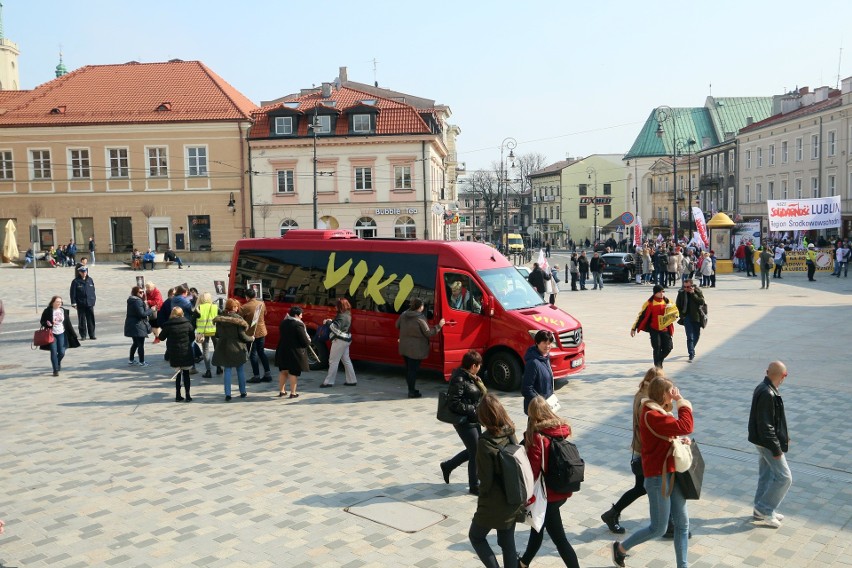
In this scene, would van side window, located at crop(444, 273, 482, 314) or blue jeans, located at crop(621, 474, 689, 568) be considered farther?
van side window, located at crop(444, 273, 482, 314)

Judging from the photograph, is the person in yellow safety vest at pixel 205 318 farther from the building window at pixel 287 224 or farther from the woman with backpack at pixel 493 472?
the building window at pixel 287 224

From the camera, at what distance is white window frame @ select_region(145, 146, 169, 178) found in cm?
5253

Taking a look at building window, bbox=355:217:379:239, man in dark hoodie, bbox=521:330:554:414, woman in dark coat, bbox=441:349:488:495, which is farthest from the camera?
building window, bbox=355:217:379:239

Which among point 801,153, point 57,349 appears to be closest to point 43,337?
point 57,349

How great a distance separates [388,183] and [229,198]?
10.6 m

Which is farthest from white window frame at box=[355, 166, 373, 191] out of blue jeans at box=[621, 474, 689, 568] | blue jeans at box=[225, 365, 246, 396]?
blue jeans at box=[621, 474, 689, 568]

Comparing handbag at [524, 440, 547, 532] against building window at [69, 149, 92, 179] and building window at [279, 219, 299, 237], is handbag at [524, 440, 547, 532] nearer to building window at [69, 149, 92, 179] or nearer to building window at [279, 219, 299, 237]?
building window at [279, 219, 299, 237]

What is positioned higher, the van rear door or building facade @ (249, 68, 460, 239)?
building facade @ (249, 68, 460, 239)

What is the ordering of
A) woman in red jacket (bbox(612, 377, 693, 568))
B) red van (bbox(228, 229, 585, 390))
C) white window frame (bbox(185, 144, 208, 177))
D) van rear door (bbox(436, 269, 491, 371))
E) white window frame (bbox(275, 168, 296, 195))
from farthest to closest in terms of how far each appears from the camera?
white window frame (bbox(275, 168, 296, 195)) < white window frame (bbox(185, 144, 208, 177)) < van rear door (bbox(436, 269, 491, 371)) < red van (bbox(228, 229, 585, 390)) < woman in red jacket (bbox(612, 377, 693, 568))

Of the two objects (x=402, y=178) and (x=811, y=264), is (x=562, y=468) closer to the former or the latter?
(x=811, y=264)

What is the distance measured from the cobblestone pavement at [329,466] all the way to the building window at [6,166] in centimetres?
4050

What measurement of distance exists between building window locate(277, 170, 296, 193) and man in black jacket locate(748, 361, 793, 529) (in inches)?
1896

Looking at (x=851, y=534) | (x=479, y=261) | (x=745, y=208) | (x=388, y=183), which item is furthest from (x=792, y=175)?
(x=851, y=534)

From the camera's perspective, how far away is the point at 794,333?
779 inches
